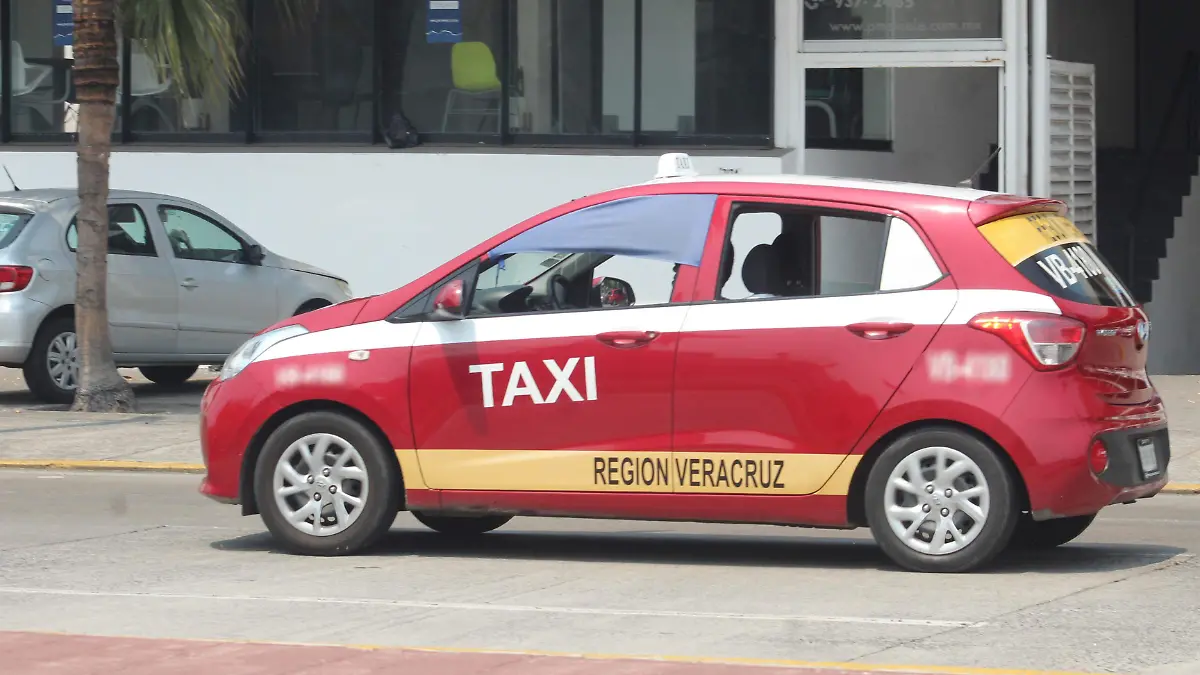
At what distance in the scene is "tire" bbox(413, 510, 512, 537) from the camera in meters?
9.95

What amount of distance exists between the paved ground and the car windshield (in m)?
5.18

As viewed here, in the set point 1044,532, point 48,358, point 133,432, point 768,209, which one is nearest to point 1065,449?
point 1044,532

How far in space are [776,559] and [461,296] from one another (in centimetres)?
189

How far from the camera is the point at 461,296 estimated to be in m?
9.01

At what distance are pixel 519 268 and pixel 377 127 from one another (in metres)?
12.6

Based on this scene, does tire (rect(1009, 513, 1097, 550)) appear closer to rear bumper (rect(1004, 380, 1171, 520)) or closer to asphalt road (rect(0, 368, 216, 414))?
rear bumper (rect(1004, 380, 1171, 520))

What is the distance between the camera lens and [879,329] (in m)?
8.41

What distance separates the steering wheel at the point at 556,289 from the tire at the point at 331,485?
102cm

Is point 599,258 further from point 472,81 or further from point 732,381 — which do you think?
point 472,81

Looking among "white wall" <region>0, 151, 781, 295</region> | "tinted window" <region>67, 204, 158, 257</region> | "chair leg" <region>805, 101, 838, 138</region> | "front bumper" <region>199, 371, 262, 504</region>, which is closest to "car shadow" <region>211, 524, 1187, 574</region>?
"front bumper" <region>199, 371, 262, 504</region>

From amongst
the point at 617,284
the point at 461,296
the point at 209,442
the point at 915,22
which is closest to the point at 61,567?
the point at 209,442

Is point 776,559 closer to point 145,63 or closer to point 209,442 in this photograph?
point 209,442

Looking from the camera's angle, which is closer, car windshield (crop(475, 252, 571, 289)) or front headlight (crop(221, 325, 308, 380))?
car windshield (crop(475, 252, 571, 289))

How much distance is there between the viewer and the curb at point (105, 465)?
1349 cm
